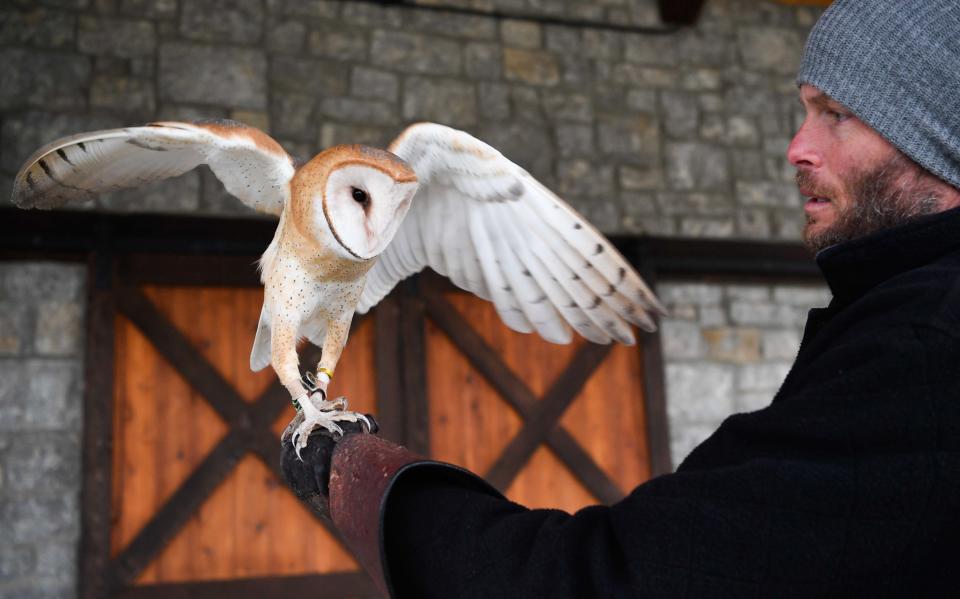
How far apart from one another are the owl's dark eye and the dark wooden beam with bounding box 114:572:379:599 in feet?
10.4

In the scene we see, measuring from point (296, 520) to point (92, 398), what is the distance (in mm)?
1126

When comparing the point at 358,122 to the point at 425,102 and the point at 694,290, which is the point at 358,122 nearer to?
the point at 425,102

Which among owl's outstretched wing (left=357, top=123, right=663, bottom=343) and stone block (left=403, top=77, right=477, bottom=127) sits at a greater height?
stone block (left=403, top=77, right=477, bottom=127)

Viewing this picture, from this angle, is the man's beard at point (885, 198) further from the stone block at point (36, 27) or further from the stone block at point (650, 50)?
the stone block at point (650, 50)

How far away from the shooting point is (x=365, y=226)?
156cm

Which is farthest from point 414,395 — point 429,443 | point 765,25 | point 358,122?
point 765,25

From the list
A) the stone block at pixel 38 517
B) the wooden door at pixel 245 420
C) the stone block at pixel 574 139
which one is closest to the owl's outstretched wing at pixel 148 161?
the wooden door at pixel 245 420

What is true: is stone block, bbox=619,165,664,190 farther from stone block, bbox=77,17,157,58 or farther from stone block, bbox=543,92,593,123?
stone block, bbox=77,17,157,58

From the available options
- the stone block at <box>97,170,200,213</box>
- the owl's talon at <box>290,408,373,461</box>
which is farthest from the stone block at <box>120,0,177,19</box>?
the owl's talon at <box>290,408,373,461</box>

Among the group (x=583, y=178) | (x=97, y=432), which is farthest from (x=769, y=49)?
(x=97, y=432)

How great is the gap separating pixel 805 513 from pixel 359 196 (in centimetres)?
97

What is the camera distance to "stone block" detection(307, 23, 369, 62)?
449cm

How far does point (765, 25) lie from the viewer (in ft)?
18.0

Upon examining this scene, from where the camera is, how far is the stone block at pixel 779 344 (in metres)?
5.27
